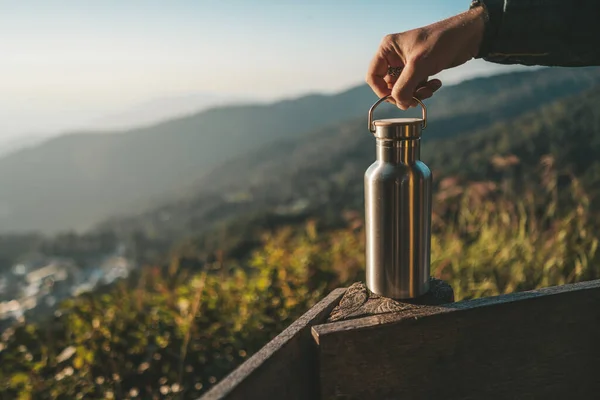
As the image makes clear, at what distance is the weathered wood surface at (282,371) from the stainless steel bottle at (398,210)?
0.56 ft

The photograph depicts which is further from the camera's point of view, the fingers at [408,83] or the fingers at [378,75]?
the fingers at [378,75]

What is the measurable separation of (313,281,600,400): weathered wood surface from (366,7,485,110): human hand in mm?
497

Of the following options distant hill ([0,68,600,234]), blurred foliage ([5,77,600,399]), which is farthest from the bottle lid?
distant hill ([0,68,600,234])

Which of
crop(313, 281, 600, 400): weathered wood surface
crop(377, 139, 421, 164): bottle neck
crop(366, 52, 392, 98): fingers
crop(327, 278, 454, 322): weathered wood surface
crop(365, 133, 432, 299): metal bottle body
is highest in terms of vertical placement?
crop(366, 52, 392, 98): fingers

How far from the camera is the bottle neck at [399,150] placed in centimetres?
108

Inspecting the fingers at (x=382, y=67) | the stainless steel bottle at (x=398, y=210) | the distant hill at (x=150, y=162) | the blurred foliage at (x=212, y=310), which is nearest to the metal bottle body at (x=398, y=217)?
the stainless steel bottle at (x=398, y=210)

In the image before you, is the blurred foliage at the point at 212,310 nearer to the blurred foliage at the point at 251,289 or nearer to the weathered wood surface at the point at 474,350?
the blurred foliage at the point at 251,289

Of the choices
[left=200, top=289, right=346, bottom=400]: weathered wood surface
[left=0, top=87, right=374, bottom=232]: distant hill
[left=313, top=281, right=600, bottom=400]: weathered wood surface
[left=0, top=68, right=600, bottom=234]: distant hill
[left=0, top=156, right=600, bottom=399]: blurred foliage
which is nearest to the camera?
[left=200, top=289, right=346, bottom=400]: weathered wood surface

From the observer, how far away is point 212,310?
7.82 ft

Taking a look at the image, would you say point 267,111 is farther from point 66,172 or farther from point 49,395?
point 49,395

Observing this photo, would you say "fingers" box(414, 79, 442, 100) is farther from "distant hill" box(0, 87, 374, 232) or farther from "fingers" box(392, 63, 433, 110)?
"distant hill" box(0, 87, 374, 232)

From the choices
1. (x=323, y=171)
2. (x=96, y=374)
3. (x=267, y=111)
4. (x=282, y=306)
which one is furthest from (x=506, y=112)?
(x=267, y=111)

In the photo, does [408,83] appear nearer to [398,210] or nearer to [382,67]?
[382,67]

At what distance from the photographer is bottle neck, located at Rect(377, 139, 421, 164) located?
108 cm
